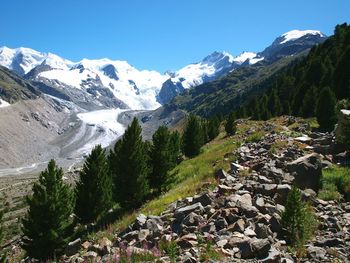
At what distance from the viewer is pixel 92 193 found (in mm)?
35375

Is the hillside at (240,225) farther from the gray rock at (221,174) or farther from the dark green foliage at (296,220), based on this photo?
the dark green foliage at (296,220)

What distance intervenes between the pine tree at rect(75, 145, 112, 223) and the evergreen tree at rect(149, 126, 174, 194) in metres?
4.33

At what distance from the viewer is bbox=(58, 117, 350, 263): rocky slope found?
12023 millimetres

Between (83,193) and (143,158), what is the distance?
6917 mm

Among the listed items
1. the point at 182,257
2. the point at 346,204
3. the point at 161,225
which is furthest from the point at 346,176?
the point at 182,257

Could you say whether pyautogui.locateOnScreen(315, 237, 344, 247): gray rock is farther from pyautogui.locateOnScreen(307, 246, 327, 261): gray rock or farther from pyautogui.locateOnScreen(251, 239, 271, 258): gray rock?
pyautogui.locateOnScreen(251, 239, 271, 258): gray rock

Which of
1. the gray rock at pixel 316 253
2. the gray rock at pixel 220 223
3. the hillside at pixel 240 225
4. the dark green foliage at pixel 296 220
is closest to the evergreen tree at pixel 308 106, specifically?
the hillside at pixel 240 225

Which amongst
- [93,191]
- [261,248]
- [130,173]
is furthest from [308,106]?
[261,248]

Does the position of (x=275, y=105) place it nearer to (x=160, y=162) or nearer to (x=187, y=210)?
(x=160, y=162)

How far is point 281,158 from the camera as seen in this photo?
22.2 m

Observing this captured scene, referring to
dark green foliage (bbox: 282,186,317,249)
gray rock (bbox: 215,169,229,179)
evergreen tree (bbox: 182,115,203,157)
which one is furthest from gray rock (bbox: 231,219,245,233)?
evergreen tree (bbox: 182,115,203,157)

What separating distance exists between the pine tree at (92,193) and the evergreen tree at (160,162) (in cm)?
433

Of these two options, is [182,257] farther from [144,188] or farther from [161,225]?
[144,188]

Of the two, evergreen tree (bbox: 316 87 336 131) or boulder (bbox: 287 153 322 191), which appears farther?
evergreen tree (bbox: 316 87 336 131)
